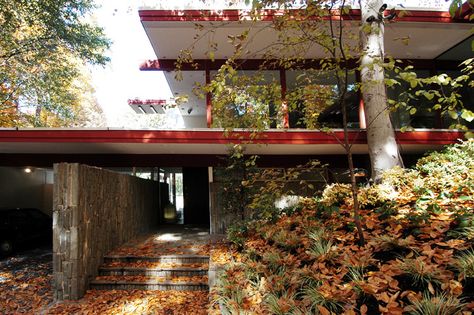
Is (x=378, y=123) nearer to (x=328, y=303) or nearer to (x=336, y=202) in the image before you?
(x=336, y=202)

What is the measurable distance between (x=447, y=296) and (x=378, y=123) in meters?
4.84

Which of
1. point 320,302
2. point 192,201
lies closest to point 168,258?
point 320,302

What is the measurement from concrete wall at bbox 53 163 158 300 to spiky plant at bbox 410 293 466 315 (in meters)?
5.69

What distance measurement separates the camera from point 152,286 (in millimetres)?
6402

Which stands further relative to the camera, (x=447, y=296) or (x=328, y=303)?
(x=328, y=303)

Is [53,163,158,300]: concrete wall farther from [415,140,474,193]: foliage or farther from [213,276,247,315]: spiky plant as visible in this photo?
[415,140,474,193]: foliage

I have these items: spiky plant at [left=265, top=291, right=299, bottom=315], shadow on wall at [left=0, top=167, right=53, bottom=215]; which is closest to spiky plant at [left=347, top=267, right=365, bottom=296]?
spiky plant at [left=265, top=291, right=299, bottom=315]

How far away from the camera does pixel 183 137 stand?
850cm

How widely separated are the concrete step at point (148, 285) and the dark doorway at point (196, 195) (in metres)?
7.87

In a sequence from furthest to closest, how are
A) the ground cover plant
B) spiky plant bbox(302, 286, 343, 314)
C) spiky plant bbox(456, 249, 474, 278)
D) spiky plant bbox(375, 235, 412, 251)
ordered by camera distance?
spiky plant bbox(375, 235, 412, 251), spiky plant bbox(302, 286, 343, 314), the ground cover plant, spiky plant bbox(456, 249, 474, 278)

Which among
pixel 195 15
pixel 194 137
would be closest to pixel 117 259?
Answer: pixel 194 137

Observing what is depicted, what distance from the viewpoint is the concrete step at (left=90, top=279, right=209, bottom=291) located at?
6320mm

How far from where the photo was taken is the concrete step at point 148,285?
Result: 6320 millimetres

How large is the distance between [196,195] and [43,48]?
9.57 meters
